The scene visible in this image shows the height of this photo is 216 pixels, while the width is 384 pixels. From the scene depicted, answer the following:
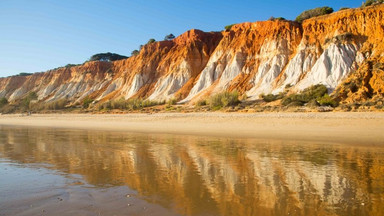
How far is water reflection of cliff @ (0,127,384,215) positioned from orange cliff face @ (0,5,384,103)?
55.2ft

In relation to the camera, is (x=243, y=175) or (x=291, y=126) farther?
(x=291, y=126)

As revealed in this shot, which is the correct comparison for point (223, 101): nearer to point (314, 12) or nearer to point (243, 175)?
point (243, 175)

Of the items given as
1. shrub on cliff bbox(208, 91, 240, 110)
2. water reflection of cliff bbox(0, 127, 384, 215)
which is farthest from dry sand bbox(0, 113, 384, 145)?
shrub on cliff bbox(208, 91, 240, 110)

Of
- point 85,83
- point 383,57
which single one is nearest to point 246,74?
point 383,57

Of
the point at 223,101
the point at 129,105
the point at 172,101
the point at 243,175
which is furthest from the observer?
the point at 172,101

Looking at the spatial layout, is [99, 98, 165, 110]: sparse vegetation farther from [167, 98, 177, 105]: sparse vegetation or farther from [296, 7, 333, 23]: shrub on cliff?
[296, 7, 333, 23]: shrub on cliff

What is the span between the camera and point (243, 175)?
6.57m

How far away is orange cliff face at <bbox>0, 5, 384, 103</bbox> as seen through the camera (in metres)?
30.4

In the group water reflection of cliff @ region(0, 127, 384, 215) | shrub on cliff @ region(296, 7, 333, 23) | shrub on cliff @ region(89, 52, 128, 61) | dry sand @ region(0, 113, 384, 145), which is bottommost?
water reflection of cliff @ region(0, 127, 384, 215)

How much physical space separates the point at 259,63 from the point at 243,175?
117 ft

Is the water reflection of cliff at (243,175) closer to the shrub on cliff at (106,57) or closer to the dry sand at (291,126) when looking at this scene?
the dry sand at (291,126)

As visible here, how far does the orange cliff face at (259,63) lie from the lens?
99.8ft

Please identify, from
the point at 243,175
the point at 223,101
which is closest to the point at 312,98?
the point at 223,101

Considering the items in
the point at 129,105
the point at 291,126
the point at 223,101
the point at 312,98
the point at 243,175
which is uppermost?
the point at 312,98
